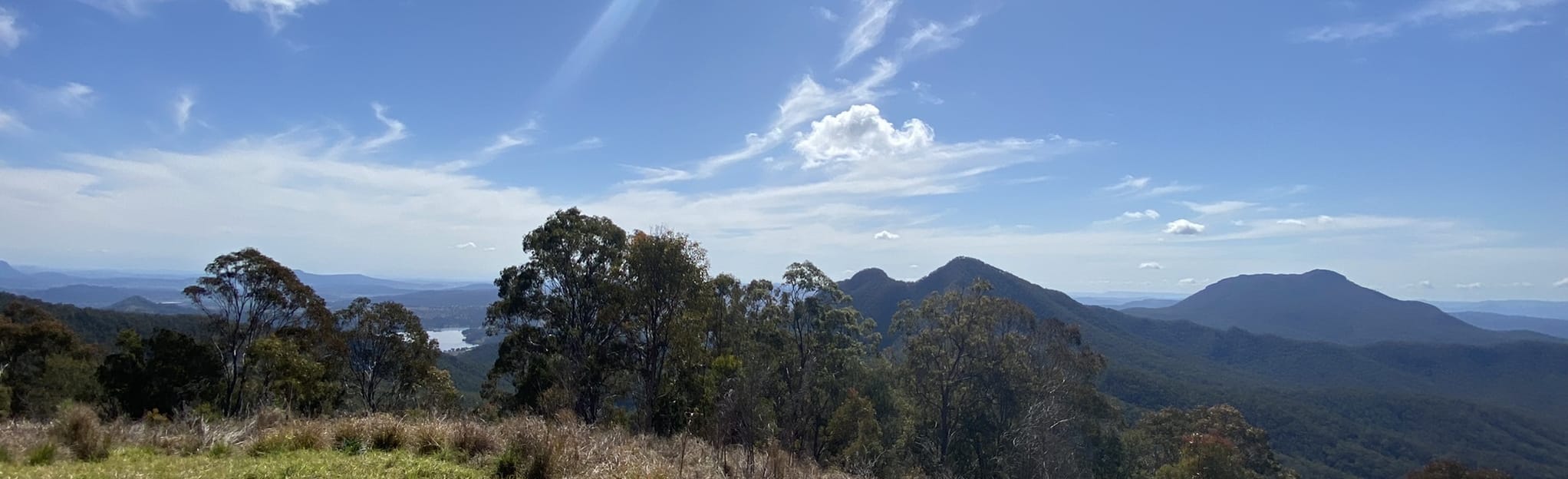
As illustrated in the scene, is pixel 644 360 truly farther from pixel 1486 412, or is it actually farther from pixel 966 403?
pixel 1486 412

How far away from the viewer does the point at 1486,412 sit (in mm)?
84875

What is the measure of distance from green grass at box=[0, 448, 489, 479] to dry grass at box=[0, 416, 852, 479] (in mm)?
125

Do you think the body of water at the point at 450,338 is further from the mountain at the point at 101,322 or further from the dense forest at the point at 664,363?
the dense forest at the point at 664,363

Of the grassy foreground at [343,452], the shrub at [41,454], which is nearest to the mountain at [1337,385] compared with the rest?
the grassy foreground at [343,452]

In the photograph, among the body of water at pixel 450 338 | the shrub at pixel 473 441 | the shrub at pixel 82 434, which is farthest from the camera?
the body of water at pixel 450 338

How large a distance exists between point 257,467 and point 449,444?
165 cm

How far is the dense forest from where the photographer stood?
1812 centimetres

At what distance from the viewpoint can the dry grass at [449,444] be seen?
6148 millimetres

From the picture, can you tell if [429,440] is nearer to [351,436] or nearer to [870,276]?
[351,436]

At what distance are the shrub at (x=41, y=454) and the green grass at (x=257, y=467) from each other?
170 millimetres

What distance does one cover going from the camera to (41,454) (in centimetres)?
580

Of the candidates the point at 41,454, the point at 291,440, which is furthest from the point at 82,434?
the point at 291,440

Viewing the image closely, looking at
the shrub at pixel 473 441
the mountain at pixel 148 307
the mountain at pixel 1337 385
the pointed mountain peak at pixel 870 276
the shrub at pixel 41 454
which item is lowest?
the mountain at pixel 1337 385

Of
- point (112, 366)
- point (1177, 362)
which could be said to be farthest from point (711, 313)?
point (1177, 362)
